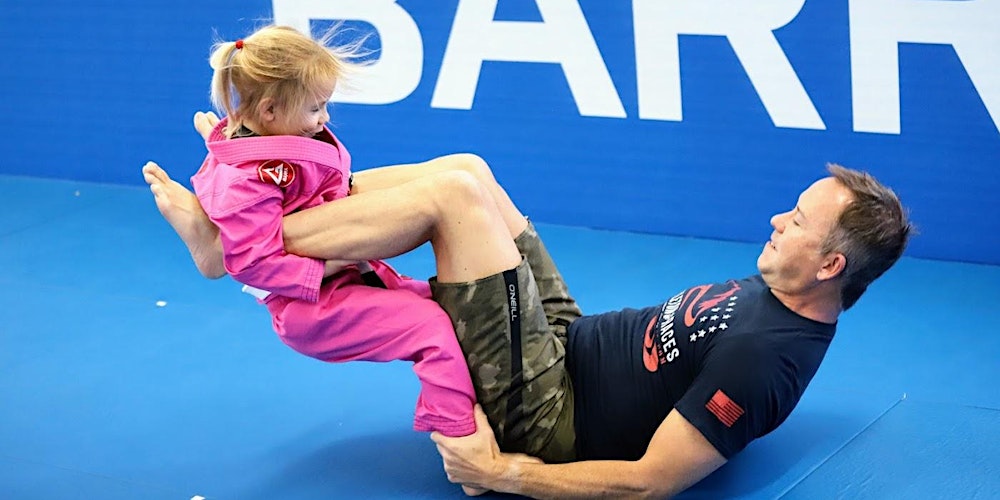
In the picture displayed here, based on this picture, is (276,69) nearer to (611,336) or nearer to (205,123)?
(205,123)

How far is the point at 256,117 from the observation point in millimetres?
2855

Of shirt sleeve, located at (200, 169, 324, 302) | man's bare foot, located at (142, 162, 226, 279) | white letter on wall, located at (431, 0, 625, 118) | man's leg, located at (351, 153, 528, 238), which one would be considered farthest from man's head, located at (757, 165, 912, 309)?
white letter on wall, located at (431, 0, 625, 118)

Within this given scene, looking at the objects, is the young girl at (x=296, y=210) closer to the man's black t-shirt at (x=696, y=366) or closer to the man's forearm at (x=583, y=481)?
the man's forearm at (x=583, y=481)

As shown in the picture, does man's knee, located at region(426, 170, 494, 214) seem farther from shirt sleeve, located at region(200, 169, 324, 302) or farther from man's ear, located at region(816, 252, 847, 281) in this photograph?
man's ear, located at region(816, 252, 847, 281)

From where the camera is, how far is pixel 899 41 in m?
4.18

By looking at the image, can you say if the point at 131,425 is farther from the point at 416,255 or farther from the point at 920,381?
the point at 920,381

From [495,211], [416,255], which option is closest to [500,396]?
[495,211]

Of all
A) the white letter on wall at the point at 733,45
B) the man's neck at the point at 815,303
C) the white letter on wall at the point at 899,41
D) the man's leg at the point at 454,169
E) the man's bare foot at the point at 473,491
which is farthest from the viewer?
the white letter on wall at the point at 733,45

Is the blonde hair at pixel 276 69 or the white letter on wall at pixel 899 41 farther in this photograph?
the white letter on wall at pixel 899 41

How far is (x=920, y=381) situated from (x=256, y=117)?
2.03m

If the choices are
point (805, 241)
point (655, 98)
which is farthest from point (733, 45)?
point (805, 241)

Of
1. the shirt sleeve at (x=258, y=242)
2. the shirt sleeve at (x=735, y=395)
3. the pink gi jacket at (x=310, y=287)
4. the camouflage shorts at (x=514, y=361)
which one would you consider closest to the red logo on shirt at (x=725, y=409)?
the shirt sleeve at (x=735, y=395)

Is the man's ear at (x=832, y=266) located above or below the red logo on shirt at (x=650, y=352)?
above

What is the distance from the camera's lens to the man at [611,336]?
2682 mm
